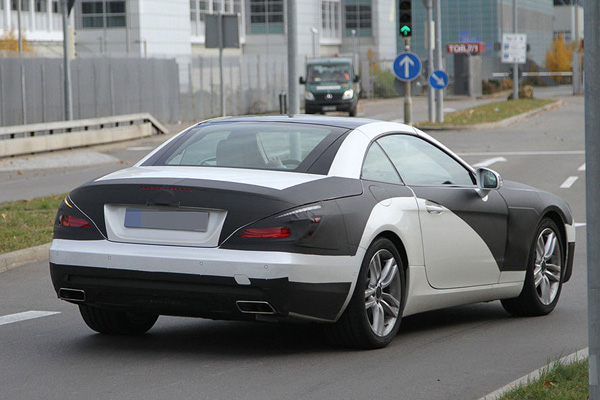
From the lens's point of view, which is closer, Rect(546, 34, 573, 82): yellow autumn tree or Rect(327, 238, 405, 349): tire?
Rect(327, 238, 405, 349): tire

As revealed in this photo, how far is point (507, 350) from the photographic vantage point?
22.3 ft

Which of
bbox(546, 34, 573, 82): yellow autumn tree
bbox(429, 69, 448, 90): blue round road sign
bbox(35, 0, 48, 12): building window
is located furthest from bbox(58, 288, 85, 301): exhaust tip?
bbox(546, 34, 573, 82): yellow autumn tree

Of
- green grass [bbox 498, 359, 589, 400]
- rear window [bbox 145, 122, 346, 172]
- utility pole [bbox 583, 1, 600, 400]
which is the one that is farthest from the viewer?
rear window [bbox 145, 122, 346, 172]

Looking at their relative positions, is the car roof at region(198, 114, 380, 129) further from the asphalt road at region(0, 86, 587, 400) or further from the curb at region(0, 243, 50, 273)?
the curb at region(0, 243, 50, 273)

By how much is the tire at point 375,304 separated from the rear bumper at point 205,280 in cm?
12

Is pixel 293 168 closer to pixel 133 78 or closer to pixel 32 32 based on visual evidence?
pixel 133 78

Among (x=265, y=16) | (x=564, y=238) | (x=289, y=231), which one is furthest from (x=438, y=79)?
(x=265, y=16)

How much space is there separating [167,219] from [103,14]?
62.0 meters

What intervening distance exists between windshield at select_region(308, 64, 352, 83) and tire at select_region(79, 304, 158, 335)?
4065 cm

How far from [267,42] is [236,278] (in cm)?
7768

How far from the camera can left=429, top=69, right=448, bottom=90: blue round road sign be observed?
36.2m

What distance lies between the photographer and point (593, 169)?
4.33 m

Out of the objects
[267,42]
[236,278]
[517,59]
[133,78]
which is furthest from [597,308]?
[267,42]

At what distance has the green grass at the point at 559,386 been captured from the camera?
202 inches
